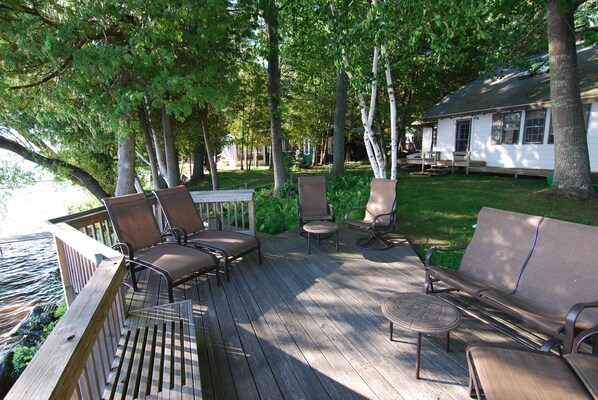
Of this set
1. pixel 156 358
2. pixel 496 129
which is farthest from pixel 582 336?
pixel 496 129

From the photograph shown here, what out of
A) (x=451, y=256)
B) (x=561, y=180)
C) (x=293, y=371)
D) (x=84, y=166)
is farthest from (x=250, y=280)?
(x=84, y=166)

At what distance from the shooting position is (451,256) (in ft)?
15.7

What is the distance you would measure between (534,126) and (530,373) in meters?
13.2

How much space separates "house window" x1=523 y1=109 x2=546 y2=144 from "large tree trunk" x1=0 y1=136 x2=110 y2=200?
15.4m

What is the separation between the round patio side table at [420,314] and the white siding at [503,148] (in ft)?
38.2

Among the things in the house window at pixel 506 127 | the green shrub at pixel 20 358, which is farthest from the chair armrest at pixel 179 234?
the house window at pixel 506 127

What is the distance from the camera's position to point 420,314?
2.30 metres

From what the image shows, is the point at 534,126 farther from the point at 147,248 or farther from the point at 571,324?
the point at 147,248

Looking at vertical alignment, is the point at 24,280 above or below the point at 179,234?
below

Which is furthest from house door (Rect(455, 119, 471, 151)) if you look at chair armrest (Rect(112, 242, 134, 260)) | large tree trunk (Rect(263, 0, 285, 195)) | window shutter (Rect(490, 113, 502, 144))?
chair armrest (Rect(112, 242, 134, 260))

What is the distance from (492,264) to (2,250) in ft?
45.6

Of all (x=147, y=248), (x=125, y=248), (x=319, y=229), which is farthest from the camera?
(x=319, y=229)

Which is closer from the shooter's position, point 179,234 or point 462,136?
point 179,234

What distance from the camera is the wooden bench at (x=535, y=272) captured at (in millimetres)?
2279
